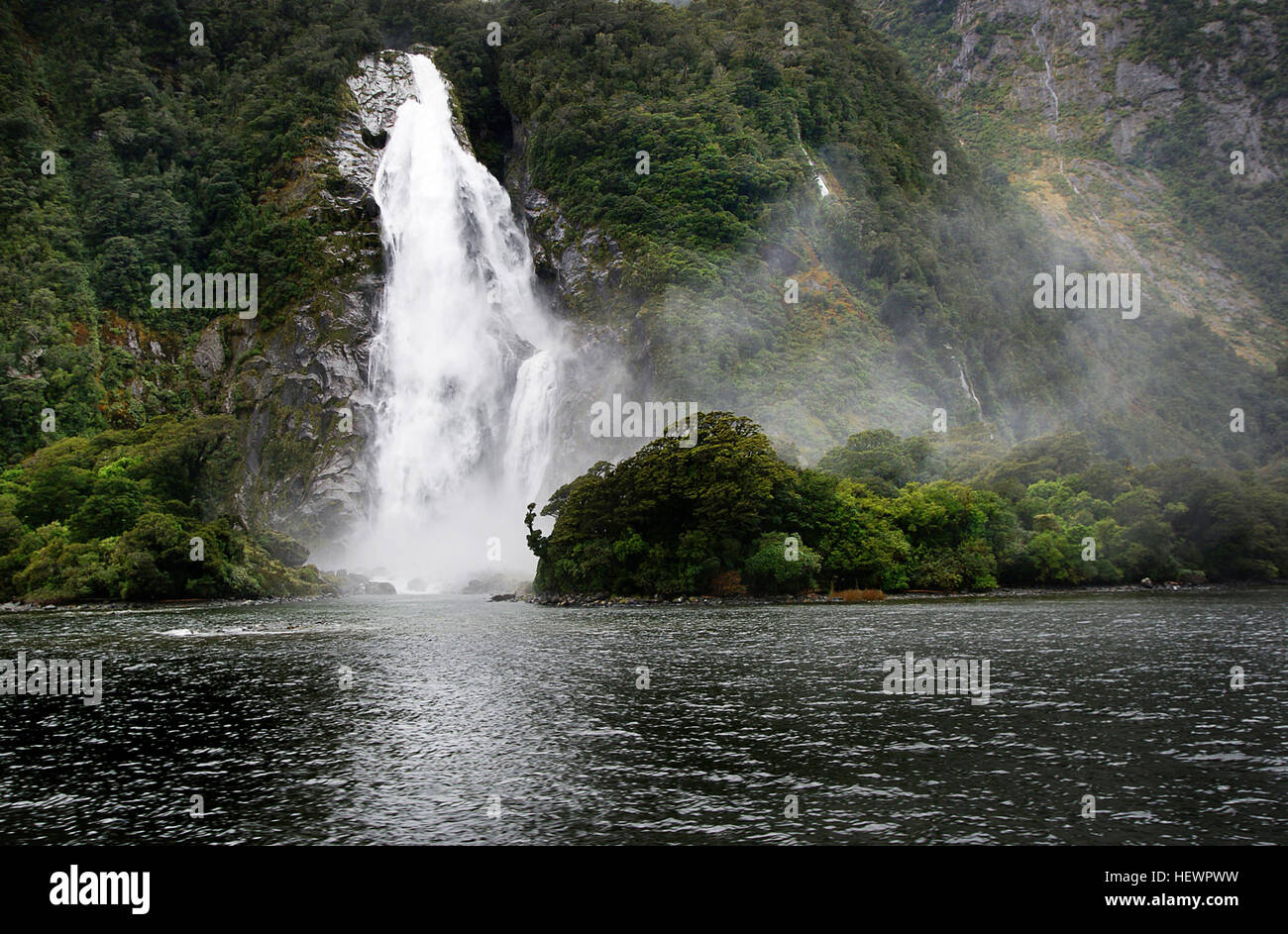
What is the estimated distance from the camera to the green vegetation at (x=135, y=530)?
67.4m

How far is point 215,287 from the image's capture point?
135m

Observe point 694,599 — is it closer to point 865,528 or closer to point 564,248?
point 865,528

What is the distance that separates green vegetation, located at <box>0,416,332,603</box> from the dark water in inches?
1165

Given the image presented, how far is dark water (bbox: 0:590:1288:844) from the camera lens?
15.0 metres

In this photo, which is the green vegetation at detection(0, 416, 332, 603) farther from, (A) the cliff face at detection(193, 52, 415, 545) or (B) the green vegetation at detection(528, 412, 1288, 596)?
(B) the green vegetation at detection(528, 412, 1288, 596)

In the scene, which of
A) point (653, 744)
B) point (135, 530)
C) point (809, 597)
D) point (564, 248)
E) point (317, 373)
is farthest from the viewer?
point (564, 248)

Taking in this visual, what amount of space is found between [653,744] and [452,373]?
105m

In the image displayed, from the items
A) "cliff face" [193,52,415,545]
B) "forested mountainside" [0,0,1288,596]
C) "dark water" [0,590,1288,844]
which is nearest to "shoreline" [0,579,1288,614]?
"forested mountainside" [0,0,1288,596]

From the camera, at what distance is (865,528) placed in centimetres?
7600

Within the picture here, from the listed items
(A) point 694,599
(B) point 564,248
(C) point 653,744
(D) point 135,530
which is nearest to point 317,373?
(B) point 564,248

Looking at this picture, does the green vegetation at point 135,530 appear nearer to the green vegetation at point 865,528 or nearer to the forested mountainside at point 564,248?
the forested mountainside at point 564,248

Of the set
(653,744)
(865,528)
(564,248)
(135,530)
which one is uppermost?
(564,248)

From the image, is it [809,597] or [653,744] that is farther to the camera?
[809,597]
